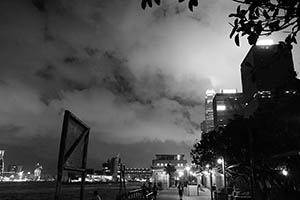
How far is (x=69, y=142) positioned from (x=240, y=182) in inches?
1314

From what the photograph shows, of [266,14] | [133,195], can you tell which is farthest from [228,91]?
[266,14]

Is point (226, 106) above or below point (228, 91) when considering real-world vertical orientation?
below

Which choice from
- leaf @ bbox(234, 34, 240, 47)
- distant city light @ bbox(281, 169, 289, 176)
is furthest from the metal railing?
leaf @ bbox(234, 34, 240, 47)

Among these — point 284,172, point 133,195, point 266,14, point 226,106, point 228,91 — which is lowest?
point 133,195

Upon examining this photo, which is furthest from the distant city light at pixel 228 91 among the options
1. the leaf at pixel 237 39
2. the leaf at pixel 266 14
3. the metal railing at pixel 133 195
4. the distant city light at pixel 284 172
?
the leaf at pixel 237 39

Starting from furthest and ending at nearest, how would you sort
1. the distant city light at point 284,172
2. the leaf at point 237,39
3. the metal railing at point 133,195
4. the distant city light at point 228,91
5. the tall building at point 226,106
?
the distant city light at point 228,91
the tall building at point 226,106
the metal railing at point 133,195
the distant city light at point 284,172
the leaf at point 237,39

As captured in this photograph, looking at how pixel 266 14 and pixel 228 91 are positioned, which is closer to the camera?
pixel 266 14

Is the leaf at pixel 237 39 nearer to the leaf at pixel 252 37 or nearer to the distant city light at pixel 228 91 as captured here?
the leaf at pixel 252 37

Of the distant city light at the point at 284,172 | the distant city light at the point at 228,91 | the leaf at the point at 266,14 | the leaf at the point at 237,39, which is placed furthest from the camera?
the distant city light at the point at 228,91

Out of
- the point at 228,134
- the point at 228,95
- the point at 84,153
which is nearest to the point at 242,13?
the point at 84,153

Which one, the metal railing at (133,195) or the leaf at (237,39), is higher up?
the leaf at (237,39)

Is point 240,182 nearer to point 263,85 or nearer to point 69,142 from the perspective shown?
point 69,142

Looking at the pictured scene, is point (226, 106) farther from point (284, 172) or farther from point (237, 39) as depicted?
point (237, 39)

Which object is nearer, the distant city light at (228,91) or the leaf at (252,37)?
the leaf at (252,37)
